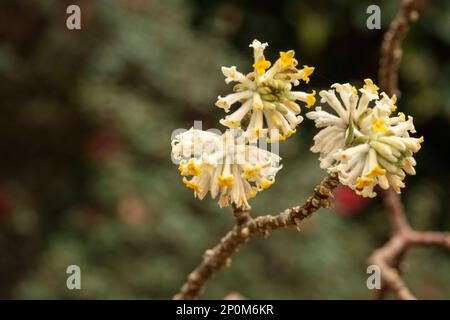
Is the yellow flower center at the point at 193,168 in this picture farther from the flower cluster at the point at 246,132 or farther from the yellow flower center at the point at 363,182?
the yellow flower center at the point at 363,182

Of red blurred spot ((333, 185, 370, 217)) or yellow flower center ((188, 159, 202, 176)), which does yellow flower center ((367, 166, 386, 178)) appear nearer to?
yellow flower center ((188, 159, 202, 176))

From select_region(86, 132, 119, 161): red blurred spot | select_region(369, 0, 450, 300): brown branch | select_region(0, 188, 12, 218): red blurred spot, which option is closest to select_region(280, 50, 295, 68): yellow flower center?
select_region(369, 0, 450, 300): brown branch

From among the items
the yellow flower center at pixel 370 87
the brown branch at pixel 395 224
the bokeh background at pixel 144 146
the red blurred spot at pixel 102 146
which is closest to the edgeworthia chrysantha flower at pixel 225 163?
the yellow flower center at pixel 370 87
